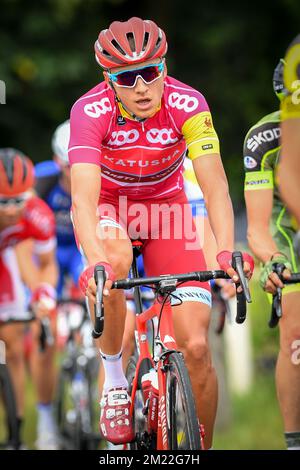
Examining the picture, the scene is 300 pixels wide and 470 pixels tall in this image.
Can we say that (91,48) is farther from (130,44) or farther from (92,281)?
(92,281)

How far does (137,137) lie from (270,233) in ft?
3.19

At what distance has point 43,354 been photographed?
33.7 feet

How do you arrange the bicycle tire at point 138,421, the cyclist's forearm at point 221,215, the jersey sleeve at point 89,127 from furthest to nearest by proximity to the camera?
the bicycle tire at point 138,421 → the jersey sleeve at point 89,127 → the cyclist's forearm at point 221,215

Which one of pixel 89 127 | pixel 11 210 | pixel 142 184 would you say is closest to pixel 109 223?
pixel 142 184

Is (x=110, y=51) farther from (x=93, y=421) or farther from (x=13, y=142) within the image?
(x=13, y=142)

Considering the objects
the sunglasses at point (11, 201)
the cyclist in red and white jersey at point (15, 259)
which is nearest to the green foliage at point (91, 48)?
the cyclist in red and white jersey at point (15, 259)

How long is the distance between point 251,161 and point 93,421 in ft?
12.4

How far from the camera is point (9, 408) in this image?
862 centimetres

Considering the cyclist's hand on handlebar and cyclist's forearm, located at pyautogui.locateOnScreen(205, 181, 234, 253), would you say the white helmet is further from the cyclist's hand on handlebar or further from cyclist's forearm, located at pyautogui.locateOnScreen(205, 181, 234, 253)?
cyclist's forearm, located at pyautogui.locateOnScreen(205, 181, 234, 253)

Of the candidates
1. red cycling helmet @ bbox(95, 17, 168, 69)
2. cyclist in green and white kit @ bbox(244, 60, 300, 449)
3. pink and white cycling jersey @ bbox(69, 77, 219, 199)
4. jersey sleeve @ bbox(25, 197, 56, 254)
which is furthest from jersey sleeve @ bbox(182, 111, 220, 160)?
jersey sleeve @ bbox(25, 197, 56, 254)

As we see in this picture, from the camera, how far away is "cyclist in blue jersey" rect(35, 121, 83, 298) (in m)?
10.3

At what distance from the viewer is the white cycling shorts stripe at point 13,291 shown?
401 inches

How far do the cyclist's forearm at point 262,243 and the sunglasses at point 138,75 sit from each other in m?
1.06

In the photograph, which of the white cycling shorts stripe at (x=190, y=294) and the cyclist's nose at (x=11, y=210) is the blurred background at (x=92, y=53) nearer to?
the cyclist's nose at (x=11, y=210)
